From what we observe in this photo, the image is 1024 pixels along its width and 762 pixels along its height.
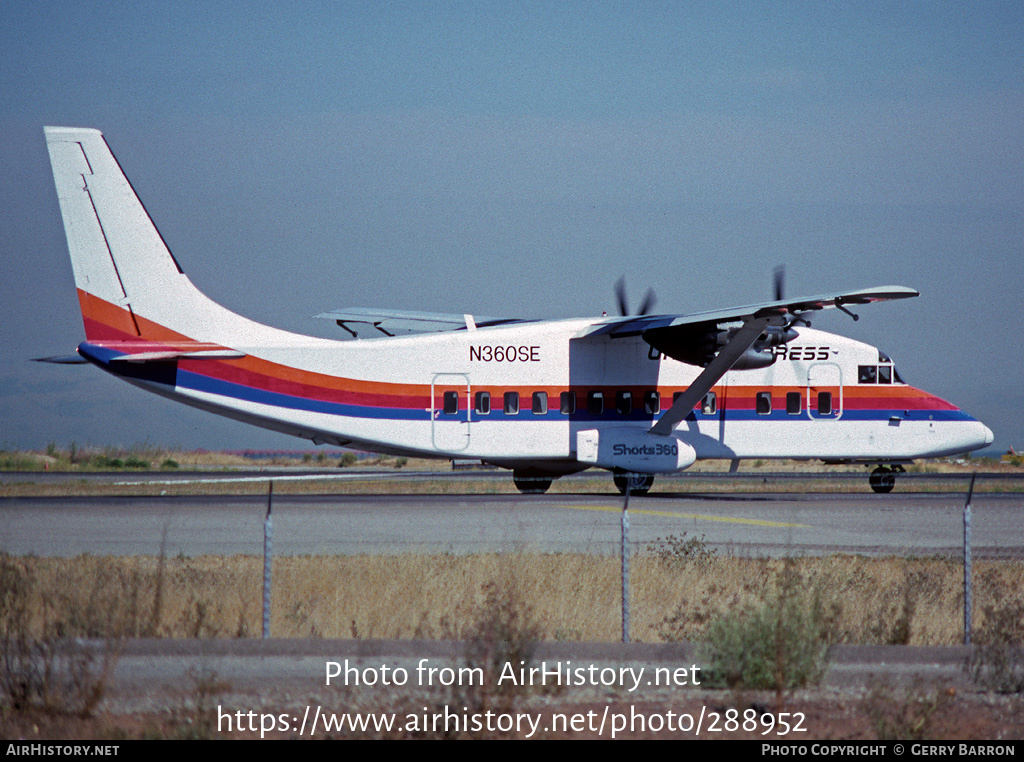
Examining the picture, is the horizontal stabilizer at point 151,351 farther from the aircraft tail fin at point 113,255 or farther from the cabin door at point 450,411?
the cabin door at point 450,411

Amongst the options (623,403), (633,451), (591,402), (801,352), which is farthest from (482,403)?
(801,352)

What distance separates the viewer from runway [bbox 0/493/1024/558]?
17688mm

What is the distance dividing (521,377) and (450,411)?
84.5 inches

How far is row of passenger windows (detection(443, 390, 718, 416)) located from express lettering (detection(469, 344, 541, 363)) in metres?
0.87

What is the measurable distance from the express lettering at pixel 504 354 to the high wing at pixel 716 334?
1.46 meters

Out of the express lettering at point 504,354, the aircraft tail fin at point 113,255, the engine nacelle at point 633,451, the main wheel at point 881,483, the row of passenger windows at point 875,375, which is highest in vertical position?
the aircraft tail fin at point 113,255

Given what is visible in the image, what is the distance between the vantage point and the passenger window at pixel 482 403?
27625mm

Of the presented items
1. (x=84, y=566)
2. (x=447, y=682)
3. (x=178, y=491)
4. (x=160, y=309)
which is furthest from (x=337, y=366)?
(x=447, y=682)

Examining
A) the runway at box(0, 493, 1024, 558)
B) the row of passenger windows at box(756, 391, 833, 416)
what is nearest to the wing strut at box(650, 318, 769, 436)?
the row of passenger windows at box(756, 391, 833, 416)

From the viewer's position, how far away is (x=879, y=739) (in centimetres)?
775

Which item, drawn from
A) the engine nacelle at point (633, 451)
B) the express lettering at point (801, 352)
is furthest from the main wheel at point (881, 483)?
the engine nacelle at point (633, 451)

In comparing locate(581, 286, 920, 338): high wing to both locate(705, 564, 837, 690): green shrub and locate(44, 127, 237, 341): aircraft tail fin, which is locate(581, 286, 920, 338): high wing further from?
locate(705, 564, 837, 690): green shrub
